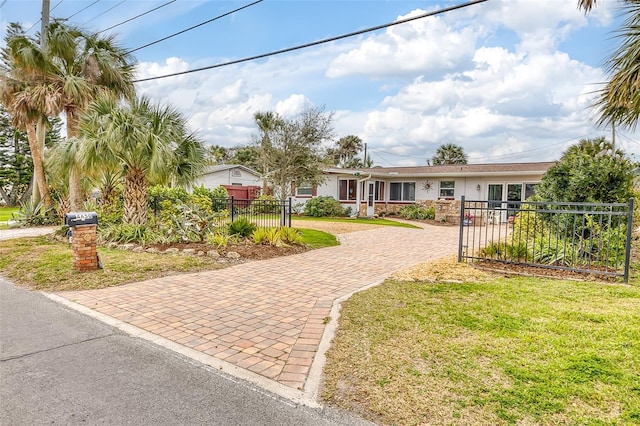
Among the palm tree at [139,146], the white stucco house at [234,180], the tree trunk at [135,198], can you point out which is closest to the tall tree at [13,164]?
the white stucco house at [234,180]

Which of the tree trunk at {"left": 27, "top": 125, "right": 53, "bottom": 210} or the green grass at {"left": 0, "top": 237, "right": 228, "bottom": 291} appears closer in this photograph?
the green grass at {"left": 0, "top": 237, "right": 228, "bottom": 291}

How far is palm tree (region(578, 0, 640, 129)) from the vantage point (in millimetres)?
6281

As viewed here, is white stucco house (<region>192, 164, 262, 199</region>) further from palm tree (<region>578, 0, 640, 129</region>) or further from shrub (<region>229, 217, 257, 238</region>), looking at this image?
palm tree (<region>578, 0, 640, 129</region>)

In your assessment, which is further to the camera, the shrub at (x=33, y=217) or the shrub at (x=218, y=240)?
the shrub at (x=33, y=217)

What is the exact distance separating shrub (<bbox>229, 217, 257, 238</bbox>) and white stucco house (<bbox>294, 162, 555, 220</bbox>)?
1316cm

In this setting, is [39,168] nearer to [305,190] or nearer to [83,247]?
[83,247]

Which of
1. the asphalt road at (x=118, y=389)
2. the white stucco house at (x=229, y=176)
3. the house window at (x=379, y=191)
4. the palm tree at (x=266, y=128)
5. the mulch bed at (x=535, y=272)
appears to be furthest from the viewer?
the white stucco house at (x=229, y=176)

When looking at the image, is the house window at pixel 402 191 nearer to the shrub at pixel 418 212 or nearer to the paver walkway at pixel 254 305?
the shrub at pixel 418 212

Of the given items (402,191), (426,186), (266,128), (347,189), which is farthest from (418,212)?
(266,128)

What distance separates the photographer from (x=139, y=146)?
898cm

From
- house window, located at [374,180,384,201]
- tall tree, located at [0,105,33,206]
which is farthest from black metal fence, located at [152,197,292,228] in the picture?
tall tree, located at [0,105,33,206]

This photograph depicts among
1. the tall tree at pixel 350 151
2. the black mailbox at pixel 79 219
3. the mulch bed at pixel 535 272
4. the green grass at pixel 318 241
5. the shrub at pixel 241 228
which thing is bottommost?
the green grass at pixel 318 241

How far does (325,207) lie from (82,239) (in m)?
17.3

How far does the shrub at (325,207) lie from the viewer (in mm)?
23547
